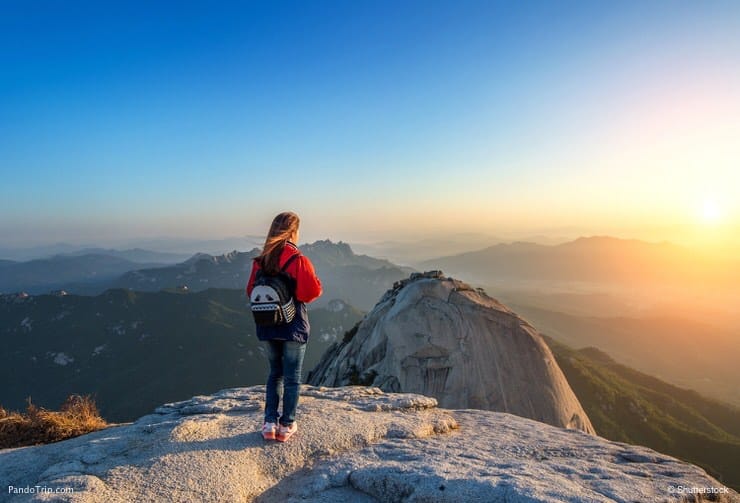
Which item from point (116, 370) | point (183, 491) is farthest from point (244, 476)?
point (116, 370)

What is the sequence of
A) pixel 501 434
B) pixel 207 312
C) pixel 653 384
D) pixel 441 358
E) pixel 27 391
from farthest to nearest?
pixel 207 312 < pixel 27 391 < pixel 653 384 < pixel 441 358 < pixel 501 434

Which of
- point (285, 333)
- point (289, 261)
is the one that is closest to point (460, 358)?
point (285, 333)

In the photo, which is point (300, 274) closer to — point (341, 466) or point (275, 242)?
point (275, 242)

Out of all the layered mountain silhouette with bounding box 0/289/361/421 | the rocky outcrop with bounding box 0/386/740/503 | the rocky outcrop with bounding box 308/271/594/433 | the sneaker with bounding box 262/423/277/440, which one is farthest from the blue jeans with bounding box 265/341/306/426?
the layered mountain silhouette with bounding box 0/289/361/421

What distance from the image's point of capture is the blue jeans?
7.37 metres

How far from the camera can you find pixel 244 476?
20.3 feet

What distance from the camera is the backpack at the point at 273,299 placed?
6.98 meters

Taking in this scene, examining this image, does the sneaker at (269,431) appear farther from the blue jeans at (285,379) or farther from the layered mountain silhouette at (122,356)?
the layered mountain silhouette at (122,356)

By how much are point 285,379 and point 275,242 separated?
2.81 meters

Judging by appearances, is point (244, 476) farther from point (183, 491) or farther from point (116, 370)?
point (116, 370)

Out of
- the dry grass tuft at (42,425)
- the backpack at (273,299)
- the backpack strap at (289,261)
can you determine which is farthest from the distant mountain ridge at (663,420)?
the dry grass tuft at (42,425)

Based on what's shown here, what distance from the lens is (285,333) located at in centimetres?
728

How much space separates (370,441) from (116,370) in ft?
616

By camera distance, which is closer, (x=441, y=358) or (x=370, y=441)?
(x=370, y=441)
